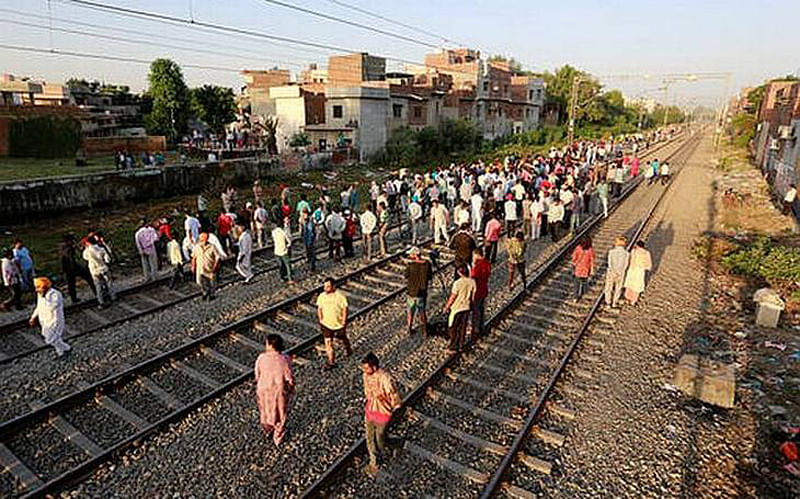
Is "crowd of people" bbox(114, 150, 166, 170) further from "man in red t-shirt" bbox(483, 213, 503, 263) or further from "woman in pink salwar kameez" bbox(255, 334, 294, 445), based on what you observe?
"woman in pink salwar kameez" bbox(255, 334, 294, 445)

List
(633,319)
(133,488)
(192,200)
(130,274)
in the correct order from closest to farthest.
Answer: (133,488) → (633,319) → (130,274) → (192,200)

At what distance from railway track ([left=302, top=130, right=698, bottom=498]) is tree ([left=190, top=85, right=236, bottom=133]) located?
49296 mm

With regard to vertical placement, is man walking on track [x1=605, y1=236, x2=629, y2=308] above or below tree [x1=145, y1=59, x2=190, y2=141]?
below

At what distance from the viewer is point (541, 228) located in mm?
16250

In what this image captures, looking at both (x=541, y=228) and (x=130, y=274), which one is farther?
(x=541, y=228)

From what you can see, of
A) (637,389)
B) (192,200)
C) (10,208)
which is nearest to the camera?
(637,389)

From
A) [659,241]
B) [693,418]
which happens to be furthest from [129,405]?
[659,241]

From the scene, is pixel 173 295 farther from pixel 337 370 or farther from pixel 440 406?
pixel 440 406

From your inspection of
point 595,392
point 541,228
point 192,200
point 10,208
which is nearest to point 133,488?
point 595,392

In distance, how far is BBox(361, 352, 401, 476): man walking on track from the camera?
5.37 meters

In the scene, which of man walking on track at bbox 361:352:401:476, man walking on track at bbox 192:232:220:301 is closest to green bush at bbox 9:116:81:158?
man walking on track at bbox 192:232:220:301

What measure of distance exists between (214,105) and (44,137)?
71.9 feet

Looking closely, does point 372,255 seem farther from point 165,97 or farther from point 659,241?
point 165,97

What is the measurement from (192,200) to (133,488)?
19.6m
